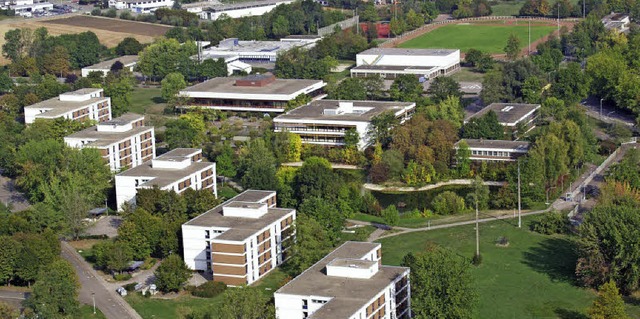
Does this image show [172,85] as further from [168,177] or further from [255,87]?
[168,177]

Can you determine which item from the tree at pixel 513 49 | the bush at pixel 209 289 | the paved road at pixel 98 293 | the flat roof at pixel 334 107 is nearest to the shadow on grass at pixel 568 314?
the bush at pixel 209 289

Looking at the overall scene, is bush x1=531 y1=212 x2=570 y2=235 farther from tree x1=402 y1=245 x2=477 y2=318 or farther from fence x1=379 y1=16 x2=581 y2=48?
fence x1=379 y1=16 x2=581 y2=48

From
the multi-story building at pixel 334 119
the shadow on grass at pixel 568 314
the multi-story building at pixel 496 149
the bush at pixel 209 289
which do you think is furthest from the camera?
the multi-story building at pixel 334 119

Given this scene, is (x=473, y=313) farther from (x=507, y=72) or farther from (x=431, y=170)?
(x=507, y=72)

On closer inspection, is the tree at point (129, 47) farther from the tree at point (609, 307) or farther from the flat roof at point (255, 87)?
the tree at point (609, 307)

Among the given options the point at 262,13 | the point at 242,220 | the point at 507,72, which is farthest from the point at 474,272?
the point at 262,13

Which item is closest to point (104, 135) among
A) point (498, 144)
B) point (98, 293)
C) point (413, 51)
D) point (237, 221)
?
point (237, 221)

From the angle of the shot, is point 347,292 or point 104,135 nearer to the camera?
point 347,292
